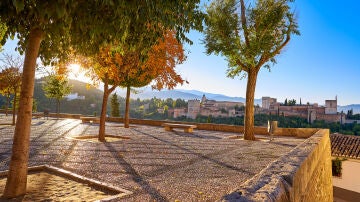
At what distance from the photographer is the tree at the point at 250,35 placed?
14.1m

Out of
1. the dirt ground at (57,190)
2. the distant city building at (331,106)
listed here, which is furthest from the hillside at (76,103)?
the distant city building at (331,106)

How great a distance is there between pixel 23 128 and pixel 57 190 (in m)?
1.25

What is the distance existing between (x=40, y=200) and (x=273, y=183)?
3.64m

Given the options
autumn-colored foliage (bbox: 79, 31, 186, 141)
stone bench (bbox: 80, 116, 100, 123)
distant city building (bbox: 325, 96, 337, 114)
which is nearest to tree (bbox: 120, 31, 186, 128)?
autumn-colored foliage (bbox: 79, 31, 186, 141)

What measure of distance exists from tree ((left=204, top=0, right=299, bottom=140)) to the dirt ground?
35.6 ft

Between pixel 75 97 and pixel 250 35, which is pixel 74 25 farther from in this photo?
pixel 75 97

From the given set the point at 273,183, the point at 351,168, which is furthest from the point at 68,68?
the point at 351,168

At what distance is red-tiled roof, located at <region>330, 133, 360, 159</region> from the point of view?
2741 centimetres

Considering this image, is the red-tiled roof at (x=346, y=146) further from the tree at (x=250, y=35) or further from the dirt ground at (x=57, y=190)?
the dirt ground at (x=57, y=190)

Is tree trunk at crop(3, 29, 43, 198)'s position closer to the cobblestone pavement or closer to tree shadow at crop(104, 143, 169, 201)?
the cobblestone pavement

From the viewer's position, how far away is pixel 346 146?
95.2 feet

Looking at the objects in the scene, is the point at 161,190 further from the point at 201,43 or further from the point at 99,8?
the point at 201,43

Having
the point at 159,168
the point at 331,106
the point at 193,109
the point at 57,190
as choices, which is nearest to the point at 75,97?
the point at 193,109

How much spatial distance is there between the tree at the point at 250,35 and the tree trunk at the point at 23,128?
1069 cm
